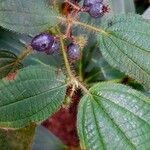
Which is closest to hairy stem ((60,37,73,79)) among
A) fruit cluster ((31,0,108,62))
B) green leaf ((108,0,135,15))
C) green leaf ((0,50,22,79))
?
fruit cluster ((31,0,108,62))

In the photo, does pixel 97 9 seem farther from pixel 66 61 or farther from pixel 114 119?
pixel 114 119

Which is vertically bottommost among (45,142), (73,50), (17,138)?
(45,142)

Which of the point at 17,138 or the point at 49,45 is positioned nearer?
the point at 49,45

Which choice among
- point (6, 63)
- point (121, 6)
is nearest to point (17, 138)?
point (6, 63)

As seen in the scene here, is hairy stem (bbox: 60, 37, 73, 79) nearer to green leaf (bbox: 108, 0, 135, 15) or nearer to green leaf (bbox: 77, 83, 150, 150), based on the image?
green leaf (bbox: 77, 83, 150, 150)

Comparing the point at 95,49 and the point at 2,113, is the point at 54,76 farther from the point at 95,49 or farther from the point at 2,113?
the point at 95,49
